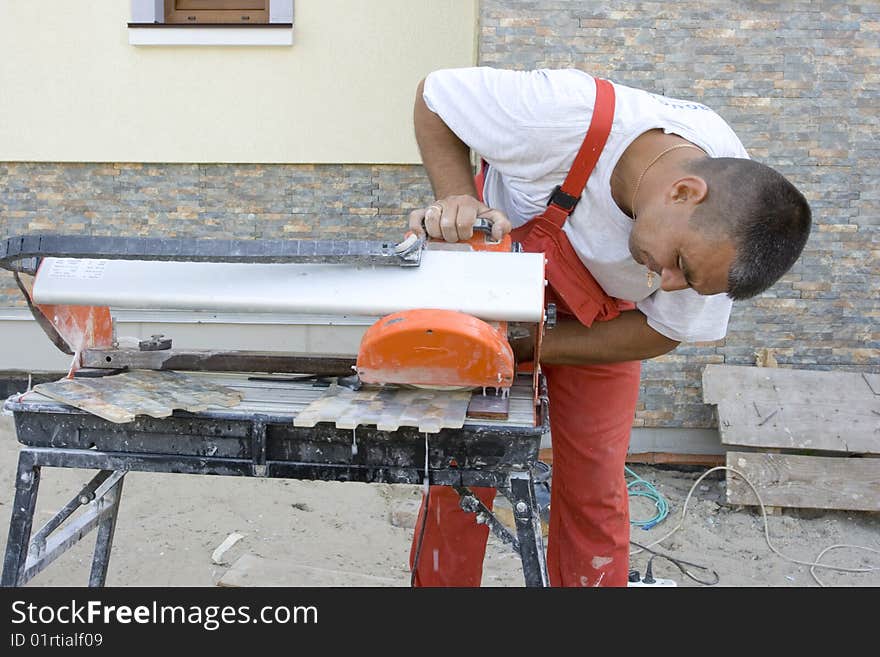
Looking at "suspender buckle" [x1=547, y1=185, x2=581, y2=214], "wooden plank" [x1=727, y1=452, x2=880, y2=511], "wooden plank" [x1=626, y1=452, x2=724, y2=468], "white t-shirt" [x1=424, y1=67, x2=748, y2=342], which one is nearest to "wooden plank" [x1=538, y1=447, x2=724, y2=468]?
"wooden plank" [x1=626, y1=452, x2=724, y2=468]

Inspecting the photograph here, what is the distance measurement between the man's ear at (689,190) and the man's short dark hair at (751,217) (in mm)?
13

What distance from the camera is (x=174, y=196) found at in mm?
5355

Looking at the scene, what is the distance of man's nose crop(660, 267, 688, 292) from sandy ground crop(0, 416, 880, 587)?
196 centimetres

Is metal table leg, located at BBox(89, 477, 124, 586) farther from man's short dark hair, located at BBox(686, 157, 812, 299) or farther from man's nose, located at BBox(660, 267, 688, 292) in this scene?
man's short dark hair, located at BBox(686, 157, 812, 299)

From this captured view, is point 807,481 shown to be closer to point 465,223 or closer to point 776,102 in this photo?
point 776,102

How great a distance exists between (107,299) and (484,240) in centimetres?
86

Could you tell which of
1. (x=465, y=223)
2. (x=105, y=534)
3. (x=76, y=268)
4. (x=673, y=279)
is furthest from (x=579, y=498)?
(x=76, y=268)

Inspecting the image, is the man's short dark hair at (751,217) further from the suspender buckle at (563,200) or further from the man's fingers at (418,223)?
→ the man's fingers at (418,223)

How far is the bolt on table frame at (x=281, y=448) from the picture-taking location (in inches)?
67.0

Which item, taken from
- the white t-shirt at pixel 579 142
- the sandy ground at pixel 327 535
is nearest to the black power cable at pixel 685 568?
the sandy ground at pixel 327 535

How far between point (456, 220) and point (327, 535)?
2.49 metres

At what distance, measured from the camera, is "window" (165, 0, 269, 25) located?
17.4 ft

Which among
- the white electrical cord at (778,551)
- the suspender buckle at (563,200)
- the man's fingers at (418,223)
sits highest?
the suspender buckle at (563,200)

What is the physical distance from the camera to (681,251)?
181 centimetres
